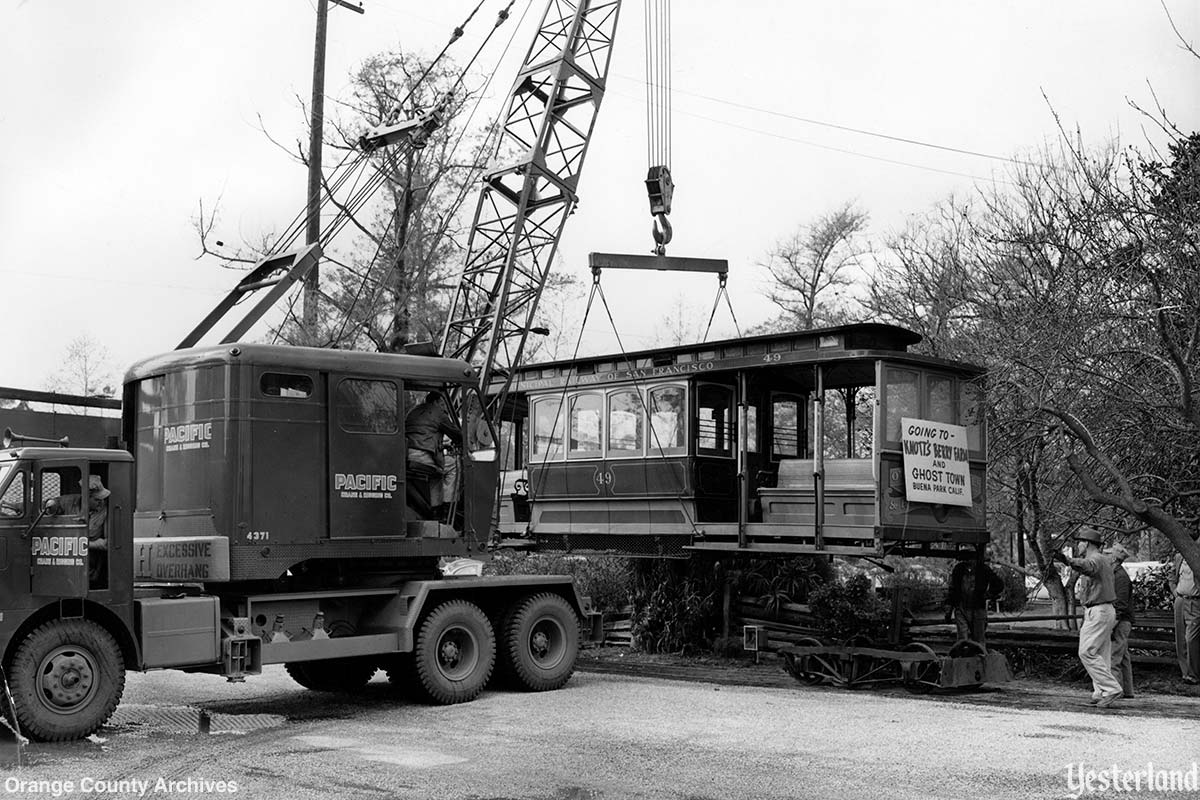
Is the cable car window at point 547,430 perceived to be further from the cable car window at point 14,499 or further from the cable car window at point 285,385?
the cable car window at point 14,499

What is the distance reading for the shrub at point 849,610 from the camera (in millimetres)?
16516

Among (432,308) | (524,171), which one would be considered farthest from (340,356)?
(432,308)

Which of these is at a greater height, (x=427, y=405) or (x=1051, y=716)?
(x=427, y=405)

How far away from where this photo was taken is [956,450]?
15.6m

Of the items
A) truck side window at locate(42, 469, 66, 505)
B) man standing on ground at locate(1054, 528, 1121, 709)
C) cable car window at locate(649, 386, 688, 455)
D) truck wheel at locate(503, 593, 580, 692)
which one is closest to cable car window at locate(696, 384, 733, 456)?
cable car window at locate(649, 386, 688, 455)

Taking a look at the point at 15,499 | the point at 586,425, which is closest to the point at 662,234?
the point at 586,425

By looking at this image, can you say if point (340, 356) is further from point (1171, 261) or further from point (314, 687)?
point (1171, 261)

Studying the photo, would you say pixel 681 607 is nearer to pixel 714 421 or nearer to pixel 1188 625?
pixel 714 421

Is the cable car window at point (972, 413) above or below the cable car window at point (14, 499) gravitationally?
above

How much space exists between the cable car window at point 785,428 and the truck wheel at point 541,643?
14.4 feet

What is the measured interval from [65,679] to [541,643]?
5.34 meters

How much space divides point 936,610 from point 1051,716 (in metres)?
8.71

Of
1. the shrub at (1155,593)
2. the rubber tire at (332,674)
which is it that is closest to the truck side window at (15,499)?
the rubber tire at (332,674)

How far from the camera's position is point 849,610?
17734 millimetres
